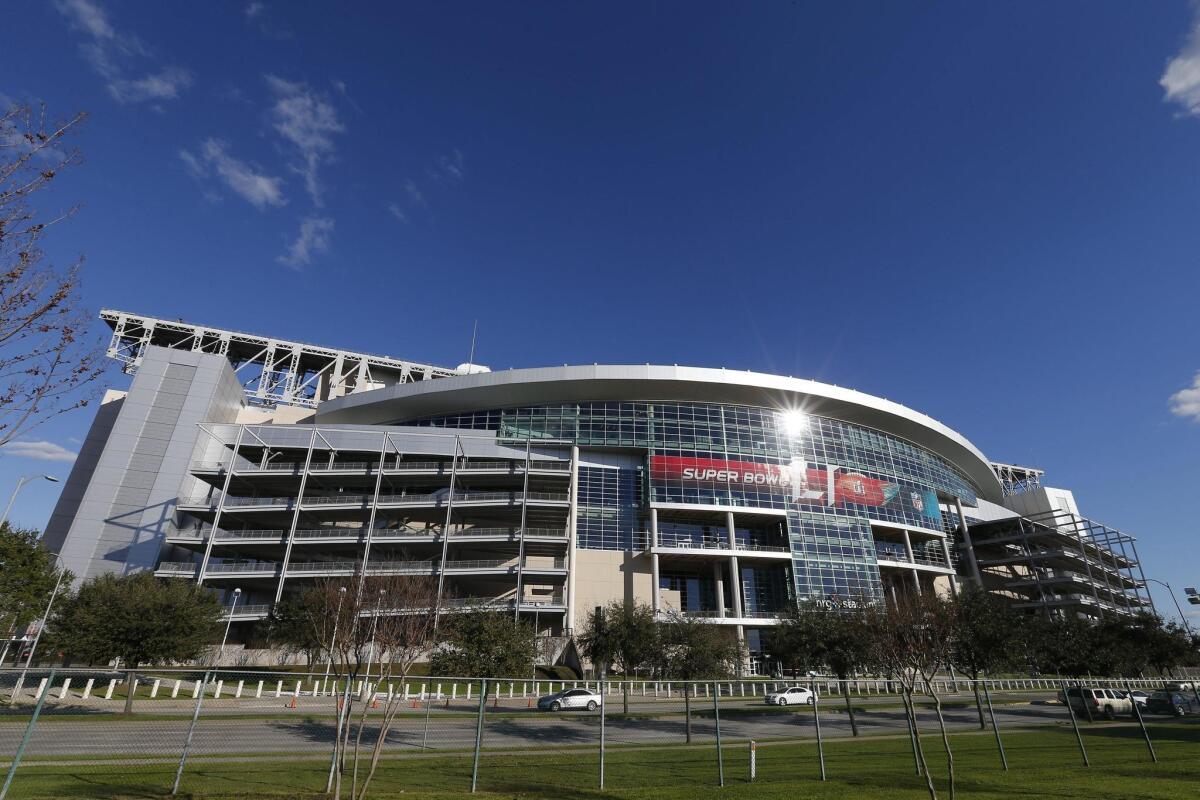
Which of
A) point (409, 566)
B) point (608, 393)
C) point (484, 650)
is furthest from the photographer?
point (608, 393)

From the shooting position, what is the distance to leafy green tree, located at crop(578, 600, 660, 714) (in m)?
32.8

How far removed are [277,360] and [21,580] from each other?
156ft

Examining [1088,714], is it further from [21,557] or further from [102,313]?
[102,313]

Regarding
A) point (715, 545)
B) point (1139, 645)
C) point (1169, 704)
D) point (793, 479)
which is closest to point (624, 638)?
point (715, 545)

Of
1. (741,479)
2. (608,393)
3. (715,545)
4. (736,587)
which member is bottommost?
(736,587)

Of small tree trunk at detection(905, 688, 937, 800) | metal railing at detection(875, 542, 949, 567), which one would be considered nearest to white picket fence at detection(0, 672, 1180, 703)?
small tree trunk at detection(905, 688, 937, 800)

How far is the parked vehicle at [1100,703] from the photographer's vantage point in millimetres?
30531

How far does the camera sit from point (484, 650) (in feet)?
106

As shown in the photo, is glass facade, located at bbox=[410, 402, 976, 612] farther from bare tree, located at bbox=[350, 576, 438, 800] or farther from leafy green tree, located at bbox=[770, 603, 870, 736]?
leafy green tree, located at bbox=[770, 603, 870, 736]

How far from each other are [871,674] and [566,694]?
82.6 feet

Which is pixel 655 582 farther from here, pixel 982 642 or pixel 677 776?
pixel 677 776

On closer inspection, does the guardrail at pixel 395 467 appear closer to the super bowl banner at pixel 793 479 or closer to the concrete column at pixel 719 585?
the super bowl banner at pixel 793 479

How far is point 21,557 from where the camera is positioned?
37.8 metres

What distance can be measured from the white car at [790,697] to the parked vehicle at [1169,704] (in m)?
18.3
